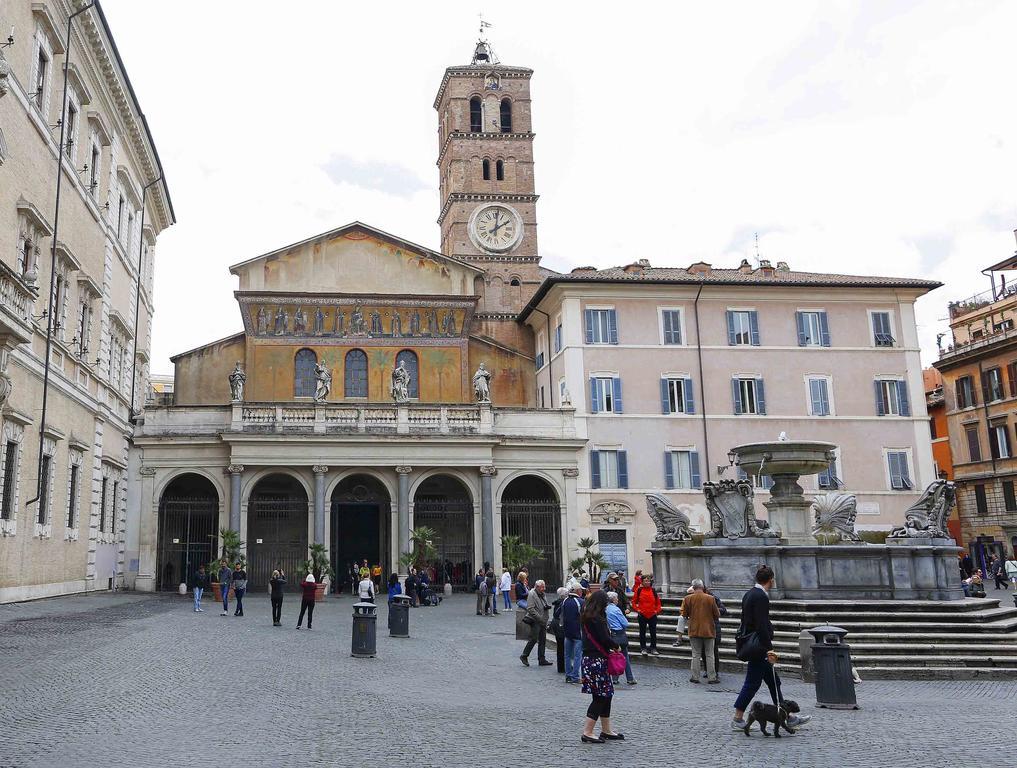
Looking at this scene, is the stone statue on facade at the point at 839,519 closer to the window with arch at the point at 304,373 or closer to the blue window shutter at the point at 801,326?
the blue window shutter at the point at 801,326

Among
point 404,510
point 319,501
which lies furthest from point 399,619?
point 319,501

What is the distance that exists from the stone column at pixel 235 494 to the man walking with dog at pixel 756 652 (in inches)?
1040

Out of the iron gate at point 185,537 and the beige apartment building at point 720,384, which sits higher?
the beige apartment building at point 720,384

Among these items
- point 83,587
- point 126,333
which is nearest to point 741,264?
point 126,333

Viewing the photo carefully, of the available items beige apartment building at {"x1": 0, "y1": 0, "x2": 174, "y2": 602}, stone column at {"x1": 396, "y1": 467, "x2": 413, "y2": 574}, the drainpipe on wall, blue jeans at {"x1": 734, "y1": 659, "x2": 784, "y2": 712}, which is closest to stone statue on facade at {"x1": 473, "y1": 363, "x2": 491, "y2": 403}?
stone column at {"x1": 396, "y1": 467, "x2": 413, "y2": 574}

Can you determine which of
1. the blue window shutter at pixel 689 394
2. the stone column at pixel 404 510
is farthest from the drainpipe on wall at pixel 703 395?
the stone column at pixel 404 510

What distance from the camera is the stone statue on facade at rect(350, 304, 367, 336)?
39219mm

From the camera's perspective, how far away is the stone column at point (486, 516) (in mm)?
34312

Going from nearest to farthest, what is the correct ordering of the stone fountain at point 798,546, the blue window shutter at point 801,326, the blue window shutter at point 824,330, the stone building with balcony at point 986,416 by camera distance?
the stone fountain at point 798,546, the blue window shutter at point 801,326, the blue window shutter at point 824,330, the stone building with balcony at point 986,416

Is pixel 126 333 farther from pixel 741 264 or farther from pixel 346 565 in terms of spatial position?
pixel 741 264

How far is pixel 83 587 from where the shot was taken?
27.0 metres

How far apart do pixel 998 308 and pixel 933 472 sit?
53.3ft

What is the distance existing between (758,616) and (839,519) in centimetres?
1051

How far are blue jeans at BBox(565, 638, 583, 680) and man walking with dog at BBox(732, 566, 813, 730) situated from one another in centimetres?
406
